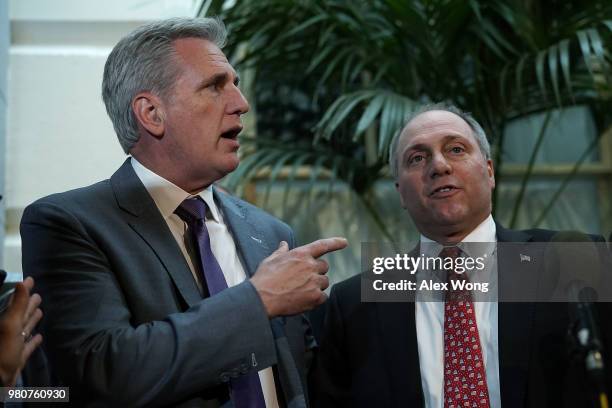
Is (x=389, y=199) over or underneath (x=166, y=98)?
over

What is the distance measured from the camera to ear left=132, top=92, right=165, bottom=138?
62.9 inches

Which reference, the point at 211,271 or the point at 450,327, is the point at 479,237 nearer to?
the point at 450,327

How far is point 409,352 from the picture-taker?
64.1 inches

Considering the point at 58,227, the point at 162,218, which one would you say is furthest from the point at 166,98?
the point at 58,227

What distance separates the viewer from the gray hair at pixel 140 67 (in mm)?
1597

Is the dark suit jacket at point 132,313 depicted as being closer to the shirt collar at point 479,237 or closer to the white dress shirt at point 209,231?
the white dress shirt at point 209,231

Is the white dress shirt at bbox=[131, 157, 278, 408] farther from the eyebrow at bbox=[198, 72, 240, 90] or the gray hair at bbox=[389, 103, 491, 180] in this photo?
the gray hair at bbox=[389, 103, 491, 180]

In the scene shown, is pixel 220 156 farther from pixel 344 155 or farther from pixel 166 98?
pixel 344 155

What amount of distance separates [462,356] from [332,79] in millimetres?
1761

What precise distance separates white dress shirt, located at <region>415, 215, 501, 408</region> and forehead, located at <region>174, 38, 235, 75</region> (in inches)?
27.5

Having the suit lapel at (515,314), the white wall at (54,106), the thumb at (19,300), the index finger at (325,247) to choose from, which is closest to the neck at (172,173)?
the index finger at (325,247)

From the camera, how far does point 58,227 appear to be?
4.51 feet

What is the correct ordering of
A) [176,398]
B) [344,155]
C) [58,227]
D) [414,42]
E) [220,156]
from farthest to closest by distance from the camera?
[344,155] → [414,42] → [220,156] → [58,227] → [176,398]

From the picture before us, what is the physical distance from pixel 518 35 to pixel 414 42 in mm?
377
